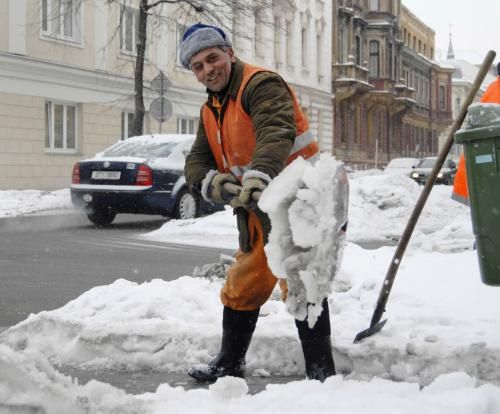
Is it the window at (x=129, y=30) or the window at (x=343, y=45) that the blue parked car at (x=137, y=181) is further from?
the window at (x=343, y=45)

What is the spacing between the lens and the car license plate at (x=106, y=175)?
1339 centimetres

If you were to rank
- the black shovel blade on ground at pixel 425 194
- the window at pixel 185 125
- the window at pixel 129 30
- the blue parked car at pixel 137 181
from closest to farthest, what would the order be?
the black shovel blade on ground at pixel 425 194, the blue parked car at pixel 137 181, the window at pixel 129 30, the window at pixel 185 125

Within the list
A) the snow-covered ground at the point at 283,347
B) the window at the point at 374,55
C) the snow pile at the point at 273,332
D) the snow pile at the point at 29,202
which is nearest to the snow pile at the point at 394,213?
the snow-covered ground at the point at 283,347

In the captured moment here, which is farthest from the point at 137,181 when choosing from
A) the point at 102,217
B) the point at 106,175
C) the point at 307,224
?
the point at 307,224

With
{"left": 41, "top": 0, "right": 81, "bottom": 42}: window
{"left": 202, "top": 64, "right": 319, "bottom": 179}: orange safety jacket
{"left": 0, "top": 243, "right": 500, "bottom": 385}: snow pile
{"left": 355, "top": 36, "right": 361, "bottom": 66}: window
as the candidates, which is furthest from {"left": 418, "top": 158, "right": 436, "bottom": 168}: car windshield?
{"left": 202, "top": 64, "right": 319, "bottom": 179}: orange safety jacket

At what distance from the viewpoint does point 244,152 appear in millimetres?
3920

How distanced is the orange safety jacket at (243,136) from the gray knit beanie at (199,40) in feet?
0.57

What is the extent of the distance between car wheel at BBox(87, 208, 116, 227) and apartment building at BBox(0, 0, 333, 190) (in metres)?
7.85

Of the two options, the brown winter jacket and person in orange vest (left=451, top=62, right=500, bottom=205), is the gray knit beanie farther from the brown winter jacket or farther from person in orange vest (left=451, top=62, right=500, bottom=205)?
person in orange vest (left=451, top=62, right=500, bottom=205)

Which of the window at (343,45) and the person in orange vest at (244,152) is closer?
the person in orange vest at (244,152)

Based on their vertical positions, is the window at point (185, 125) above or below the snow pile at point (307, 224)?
above

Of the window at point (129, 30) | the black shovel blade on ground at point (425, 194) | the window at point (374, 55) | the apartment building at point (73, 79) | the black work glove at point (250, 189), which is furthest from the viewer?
the window at point (374, 55)

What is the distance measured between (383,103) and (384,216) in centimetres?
3600

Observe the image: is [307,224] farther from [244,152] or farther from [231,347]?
[231,347]
